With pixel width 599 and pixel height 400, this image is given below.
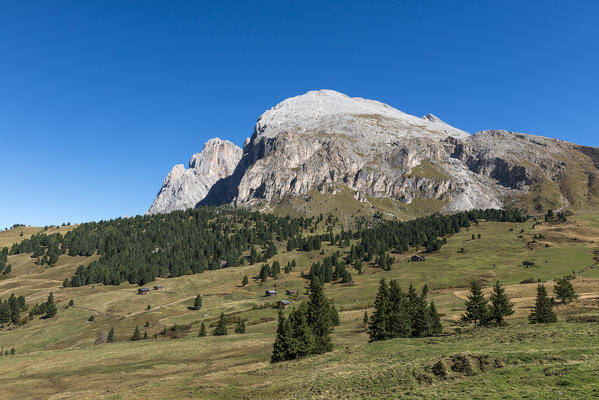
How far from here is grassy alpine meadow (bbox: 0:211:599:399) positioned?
2748cm

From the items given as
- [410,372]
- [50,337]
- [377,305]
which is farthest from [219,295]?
[410,372]

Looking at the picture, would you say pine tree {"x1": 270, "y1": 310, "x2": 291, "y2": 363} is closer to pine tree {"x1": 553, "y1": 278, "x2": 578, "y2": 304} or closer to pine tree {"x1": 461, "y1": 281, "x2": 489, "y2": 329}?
pine tree {"x1": 461, "y1": 281, "x2": 489, "y2": 329}

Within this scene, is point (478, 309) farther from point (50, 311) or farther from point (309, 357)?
point (50, 311)

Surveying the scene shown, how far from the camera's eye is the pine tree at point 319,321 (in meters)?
54.0

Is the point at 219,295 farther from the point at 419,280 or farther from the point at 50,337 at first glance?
the point at 419,280

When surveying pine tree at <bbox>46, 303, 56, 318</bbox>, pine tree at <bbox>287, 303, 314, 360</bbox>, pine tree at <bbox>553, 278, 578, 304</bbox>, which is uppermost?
pine tree at <bbox>287, 303, 314, 360</bbox>

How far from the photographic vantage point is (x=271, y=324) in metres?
104

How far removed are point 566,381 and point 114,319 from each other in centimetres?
15063

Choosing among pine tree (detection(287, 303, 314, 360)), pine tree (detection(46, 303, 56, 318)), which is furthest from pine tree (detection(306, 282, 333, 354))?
pine tree (detection(46, 303, 56, 318))

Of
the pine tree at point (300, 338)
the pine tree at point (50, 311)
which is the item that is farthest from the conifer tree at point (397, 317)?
the pine tree at point (50, 311)

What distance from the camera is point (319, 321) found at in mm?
57500

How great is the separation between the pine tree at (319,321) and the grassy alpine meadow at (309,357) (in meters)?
2.88

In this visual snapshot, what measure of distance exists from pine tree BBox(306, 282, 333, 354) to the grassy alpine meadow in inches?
113

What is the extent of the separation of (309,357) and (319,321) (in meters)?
8.31
